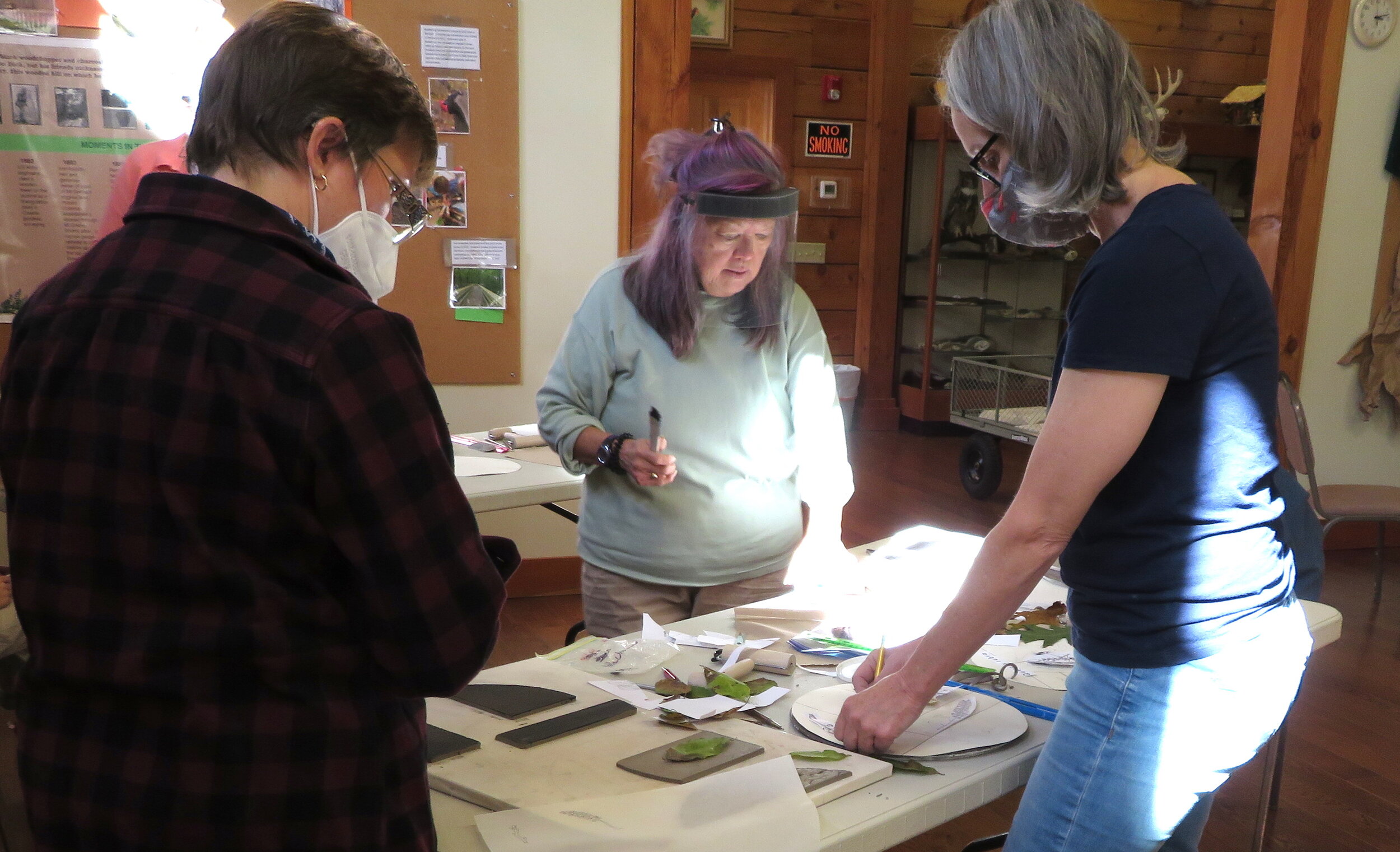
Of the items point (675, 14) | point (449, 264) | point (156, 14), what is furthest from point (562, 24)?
point (156, 14)

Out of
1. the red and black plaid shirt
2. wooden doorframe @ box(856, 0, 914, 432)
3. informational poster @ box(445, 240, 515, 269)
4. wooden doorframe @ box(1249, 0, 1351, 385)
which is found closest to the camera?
the red and black plaid shirt

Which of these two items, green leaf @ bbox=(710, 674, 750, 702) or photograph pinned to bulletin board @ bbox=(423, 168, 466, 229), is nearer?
green leaf @ bbox=(710, 674, 750, 702)

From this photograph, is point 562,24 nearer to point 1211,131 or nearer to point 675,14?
point 675,14

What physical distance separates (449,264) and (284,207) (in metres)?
2.87

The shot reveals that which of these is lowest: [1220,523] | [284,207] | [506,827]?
[506,827]

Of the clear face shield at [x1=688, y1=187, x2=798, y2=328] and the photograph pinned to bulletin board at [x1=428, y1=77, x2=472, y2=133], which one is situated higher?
the photograph pinned to bulletin board at [x1=428, y1=77, x2=472, y2=133]

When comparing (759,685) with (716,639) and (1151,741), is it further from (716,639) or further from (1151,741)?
(1151,741)

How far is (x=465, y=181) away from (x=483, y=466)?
51.5 inches

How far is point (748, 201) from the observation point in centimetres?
184

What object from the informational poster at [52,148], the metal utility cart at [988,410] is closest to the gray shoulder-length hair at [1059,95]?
the informational poster at [52,148]

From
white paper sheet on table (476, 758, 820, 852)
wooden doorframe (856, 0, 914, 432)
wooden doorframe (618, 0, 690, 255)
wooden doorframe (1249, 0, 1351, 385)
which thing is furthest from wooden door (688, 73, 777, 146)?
white paper sheet on table (476, 758, 820, 852)

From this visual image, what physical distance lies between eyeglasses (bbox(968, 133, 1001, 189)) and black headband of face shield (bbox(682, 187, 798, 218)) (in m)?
0.61

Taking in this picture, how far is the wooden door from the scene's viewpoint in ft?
21.7

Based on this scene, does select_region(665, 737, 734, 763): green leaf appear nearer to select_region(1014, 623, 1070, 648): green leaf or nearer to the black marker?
select_region(1014, 623, 1070, 648): green leaf
